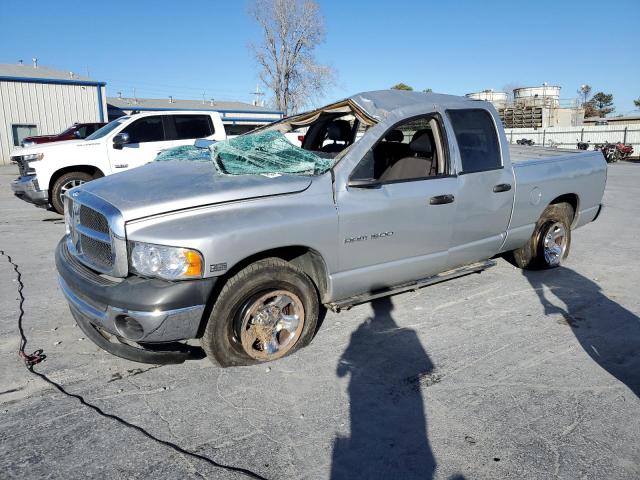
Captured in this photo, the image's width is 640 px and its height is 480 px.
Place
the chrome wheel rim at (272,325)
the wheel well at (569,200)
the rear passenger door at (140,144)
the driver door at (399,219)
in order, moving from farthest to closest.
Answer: the rear passenger door at (140,144) → the wheel well at (569,200) → the driver door at (399,219) → the chrome wheel rim at (272,325)

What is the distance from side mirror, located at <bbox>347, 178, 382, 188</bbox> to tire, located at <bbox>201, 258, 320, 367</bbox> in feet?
2.54

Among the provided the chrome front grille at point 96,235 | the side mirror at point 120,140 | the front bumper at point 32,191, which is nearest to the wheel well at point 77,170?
the front bumper at point 32,191

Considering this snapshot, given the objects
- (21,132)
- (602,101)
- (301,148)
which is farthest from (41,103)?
(602,101)

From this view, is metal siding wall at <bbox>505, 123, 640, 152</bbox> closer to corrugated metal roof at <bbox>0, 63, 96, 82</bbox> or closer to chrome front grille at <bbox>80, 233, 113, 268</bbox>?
corrugated metal roof at <bbox>0, 63, 96, 82</bbox>

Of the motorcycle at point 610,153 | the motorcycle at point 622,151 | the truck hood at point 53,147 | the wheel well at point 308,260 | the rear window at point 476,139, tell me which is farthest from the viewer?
the motorcycle at point 622,151

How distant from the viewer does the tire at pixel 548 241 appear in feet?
18.6

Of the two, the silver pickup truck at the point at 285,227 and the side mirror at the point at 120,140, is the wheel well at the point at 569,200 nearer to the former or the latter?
the silver pickup truck at the point at 285,227

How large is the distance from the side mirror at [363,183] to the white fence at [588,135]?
29911 mm

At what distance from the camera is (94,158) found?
9.32 meters

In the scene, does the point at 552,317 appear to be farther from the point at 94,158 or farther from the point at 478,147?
the point at 94,158

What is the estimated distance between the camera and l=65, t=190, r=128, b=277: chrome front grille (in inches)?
123

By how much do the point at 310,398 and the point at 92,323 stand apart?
1.55 metres

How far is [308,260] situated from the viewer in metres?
3.84

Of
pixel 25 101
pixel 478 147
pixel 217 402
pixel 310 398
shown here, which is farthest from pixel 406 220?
pixel 25 101
